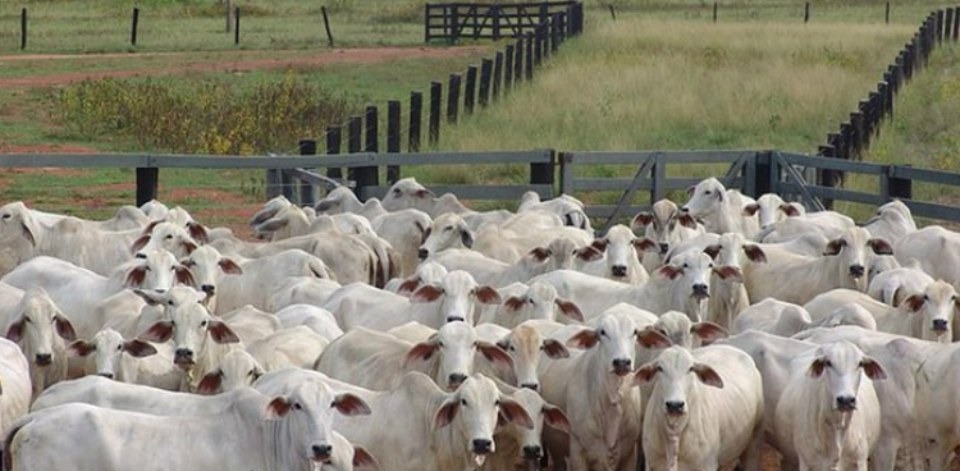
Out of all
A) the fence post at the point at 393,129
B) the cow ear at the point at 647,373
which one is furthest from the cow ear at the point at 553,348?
the fence post at the point at 393,129

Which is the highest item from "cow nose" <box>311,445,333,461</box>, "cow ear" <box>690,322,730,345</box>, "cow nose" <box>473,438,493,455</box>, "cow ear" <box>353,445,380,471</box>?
"cow ear" <box>690,322,730,345</box>

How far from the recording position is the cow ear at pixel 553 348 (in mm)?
12398

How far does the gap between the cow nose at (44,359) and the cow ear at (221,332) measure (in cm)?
102

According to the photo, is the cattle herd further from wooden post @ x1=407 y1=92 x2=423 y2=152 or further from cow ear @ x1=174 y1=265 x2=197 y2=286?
wooden post @ x1=407 y1=92 x2=423 y2=152

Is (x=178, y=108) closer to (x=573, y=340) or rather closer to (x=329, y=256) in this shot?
(x=329, y=256)

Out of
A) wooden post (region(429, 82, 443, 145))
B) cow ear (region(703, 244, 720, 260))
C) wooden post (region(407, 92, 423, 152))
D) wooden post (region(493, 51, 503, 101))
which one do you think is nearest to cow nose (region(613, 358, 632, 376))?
cow ear (region(703, 244, 720, 260))

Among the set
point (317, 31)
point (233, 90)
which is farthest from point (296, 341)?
point (317, 31)

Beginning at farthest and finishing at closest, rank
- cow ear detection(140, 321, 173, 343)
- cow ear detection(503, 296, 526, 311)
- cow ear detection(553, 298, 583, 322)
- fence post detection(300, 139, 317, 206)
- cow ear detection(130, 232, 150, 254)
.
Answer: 1. fence post detection(300, 139, 317, 206)
2. cow ear detection(130, 232, 150, 254)
3. cow ear detection(503, 296, 526, 311)
4. cow ear detection(553, 298, 583, 322)
5. cow ear detection(140, 321, 173, 343)

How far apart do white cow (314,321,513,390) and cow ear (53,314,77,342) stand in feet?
5.25

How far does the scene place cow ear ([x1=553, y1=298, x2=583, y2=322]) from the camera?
1394 cm

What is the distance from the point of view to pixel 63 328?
42.7 ft

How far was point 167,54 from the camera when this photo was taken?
44094 mm

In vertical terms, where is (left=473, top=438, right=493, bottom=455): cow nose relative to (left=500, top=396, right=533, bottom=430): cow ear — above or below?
below

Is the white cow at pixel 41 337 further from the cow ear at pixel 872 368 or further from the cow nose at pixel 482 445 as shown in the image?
the cow ear at pixel 872 368
